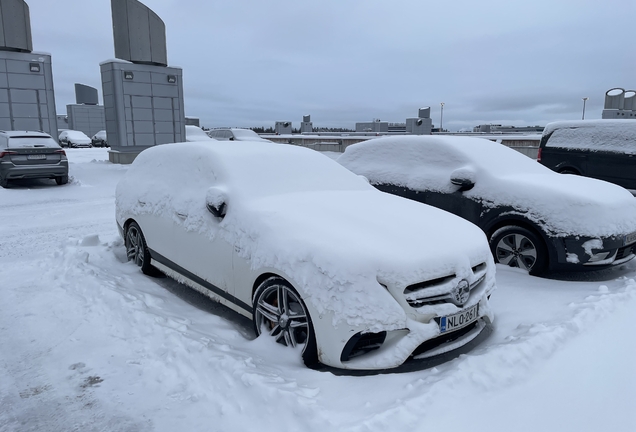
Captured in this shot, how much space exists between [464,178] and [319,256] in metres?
3.18

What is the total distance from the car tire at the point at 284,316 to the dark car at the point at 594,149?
9.12 m

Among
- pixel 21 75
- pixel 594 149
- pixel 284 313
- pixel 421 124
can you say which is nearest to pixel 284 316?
pixel 284 313

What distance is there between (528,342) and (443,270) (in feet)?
3.09

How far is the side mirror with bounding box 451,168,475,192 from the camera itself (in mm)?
5488

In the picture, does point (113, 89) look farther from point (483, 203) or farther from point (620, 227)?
point (620, 227)

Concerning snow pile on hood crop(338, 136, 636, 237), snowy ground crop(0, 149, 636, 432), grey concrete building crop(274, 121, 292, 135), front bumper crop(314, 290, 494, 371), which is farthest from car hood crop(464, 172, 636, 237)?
grey concrete building crop(274, 121, 292, 135)

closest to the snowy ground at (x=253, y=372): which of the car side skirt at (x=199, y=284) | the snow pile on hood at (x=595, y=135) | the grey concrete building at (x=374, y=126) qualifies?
the car side skirt at (x=199, y=284)

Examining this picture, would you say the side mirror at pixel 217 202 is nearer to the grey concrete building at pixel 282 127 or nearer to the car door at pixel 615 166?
the car door at pixel 615 166

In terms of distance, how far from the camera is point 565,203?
485 cm

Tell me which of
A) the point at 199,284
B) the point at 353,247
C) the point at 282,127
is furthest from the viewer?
the point at 282,127

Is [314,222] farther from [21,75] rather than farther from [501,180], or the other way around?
[21,75]

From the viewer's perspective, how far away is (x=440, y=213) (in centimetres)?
396

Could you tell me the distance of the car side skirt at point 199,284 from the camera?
3.59 meters

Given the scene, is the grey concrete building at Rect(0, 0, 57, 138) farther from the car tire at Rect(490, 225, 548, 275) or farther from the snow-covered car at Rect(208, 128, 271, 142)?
the car tire at Rect(490, 225, 548, 275)
